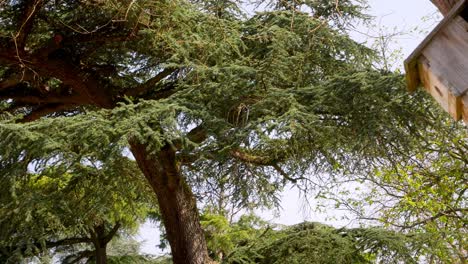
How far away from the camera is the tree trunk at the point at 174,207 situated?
24.5 feet

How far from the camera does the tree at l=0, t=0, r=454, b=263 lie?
559cm

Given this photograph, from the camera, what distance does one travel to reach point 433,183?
33.8ft

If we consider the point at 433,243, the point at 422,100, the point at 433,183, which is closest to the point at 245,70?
the point at 422,100

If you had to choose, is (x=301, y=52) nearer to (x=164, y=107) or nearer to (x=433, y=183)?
(x=164, y=107)

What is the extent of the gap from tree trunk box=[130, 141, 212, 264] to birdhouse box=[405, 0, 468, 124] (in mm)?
6119

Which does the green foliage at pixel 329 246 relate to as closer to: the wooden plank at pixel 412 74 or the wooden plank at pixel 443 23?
the wooden plank at pixel 412 74

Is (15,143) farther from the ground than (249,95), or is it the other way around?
(249,95)

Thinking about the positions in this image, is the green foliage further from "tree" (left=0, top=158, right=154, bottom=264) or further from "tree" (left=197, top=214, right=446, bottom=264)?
"tree" (left=0, top=158, right=154, bottom=264)

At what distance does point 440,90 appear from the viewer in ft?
4.77

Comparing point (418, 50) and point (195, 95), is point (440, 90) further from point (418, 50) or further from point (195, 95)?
point (195, 95)

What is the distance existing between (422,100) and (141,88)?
158 inches

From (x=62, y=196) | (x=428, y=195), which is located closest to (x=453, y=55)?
(x=62, y=196)

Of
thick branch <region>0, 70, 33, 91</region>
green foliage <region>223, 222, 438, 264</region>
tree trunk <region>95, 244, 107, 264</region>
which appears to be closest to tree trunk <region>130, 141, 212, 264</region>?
green foliage <region>223, 222, 438, 264</region>

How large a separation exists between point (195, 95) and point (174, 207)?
6.71 feet
